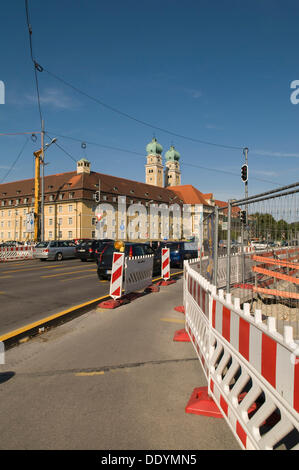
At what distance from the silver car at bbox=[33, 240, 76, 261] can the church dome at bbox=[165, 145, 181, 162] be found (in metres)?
103

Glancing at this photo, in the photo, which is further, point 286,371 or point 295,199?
point 295,199

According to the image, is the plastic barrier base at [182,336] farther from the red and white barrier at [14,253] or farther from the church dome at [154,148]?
the church dome at [154,148]

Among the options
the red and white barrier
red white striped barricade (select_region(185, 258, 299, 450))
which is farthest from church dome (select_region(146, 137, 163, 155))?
red white striped barricade (select_region(185, 258, 299, 450))

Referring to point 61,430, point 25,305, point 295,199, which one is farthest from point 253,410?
point 25,305

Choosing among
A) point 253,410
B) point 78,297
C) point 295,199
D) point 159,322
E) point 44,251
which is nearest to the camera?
point 253,410

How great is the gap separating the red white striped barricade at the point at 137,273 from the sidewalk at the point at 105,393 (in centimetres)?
321

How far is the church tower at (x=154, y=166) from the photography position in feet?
366

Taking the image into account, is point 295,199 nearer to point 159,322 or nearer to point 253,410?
point 253,410

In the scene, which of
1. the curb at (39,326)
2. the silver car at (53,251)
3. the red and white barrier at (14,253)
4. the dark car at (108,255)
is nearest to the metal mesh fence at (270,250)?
the curb at (39,326)

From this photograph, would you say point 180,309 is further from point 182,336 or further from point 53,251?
point 53,251

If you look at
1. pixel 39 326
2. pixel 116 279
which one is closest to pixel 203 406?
pixel 39 326

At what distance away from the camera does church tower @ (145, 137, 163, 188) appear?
11156 centimetres
